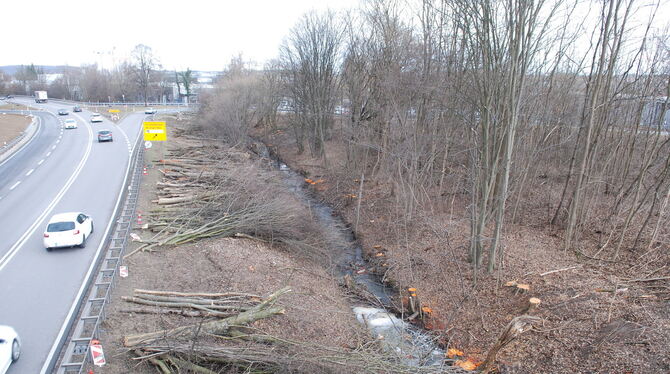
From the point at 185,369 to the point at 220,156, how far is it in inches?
1108

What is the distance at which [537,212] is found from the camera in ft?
73.7

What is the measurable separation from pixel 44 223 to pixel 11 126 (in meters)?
40.4

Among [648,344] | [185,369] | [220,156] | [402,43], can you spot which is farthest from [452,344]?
[220,156]

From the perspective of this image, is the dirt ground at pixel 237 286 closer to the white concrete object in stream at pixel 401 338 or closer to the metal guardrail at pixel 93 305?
the metal guardrail at pixel 93 305

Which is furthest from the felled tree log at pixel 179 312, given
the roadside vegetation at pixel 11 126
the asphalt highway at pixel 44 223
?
the roadside vegetation at pixel 11 126

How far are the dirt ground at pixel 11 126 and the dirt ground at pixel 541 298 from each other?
3982 centimetres

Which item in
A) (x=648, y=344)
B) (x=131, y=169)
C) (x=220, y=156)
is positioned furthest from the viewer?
(x=220, y=156)

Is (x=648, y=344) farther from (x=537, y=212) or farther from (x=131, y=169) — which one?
(x=131, y=169)

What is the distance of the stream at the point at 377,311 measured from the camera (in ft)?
40.4

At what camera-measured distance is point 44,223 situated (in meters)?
19.5

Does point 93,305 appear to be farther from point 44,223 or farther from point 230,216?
point 44,223

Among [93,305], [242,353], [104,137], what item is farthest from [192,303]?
[104,137]

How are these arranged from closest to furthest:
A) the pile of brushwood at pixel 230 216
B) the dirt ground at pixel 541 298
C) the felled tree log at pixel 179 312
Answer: the dirt ground at pixel 541 298 → the felled tree log at pixel 179 312 → the pile of brushwood at pixel 230 216

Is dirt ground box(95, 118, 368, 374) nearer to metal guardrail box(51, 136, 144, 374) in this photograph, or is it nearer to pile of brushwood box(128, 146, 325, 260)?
metal guardrail box(51, 136, 144, 374)
